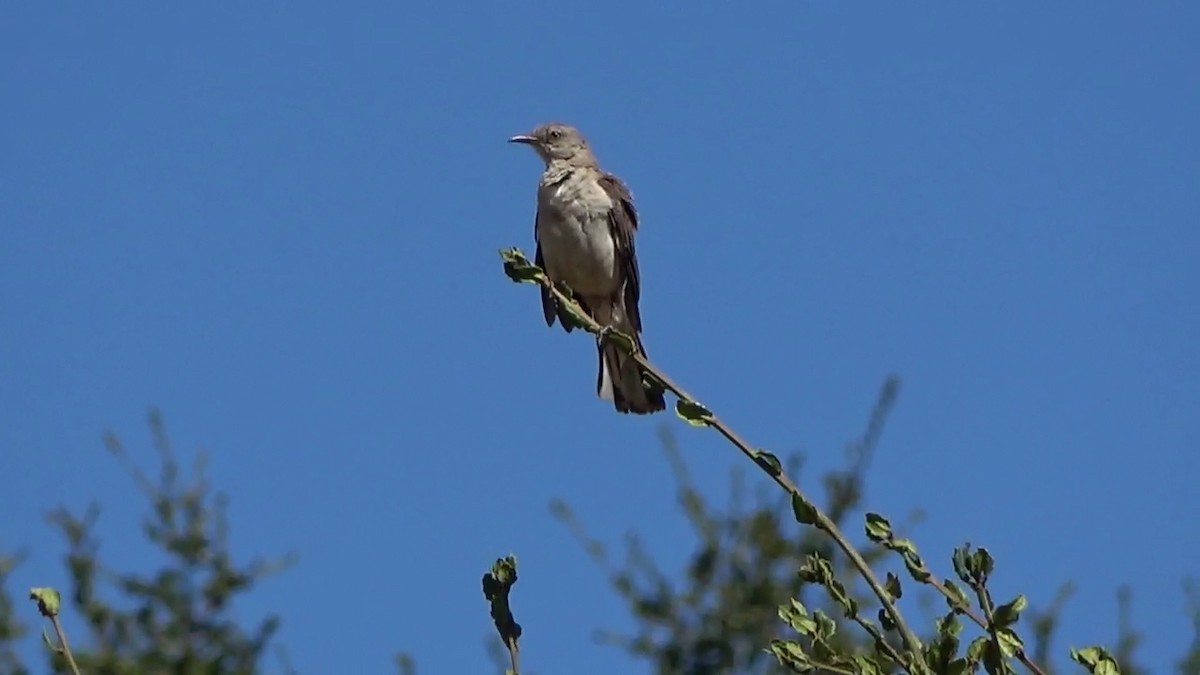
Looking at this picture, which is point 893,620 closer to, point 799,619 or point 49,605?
point 799,619

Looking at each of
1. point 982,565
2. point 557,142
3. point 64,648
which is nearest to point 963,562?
point 982,565

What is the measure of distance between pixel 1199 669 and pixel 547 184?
18.9 ft

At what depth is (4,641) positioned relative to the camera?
29.8ft

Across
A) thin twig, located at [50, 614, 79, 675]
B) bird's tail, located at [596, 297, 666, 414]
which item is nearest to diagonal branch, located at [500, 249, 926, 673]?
thin twig, located at [50, 614, 79, 675]

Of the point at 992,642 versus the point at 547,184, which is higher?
the point at 547,184

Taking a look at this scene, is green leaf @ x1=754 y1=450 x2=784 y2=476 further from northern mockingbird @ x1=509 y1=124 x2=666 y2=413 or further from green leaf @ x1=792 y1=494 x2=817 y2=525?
northern mockingbird @ x1=509 y1=124 x2=666 y2=413

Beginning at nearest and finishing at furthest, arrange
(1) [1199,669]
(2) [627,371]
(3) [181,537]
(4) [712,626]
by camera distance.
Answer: (1) [1199,669] → (2) [627,371] → (4) [712,626] → (3) [181,537]

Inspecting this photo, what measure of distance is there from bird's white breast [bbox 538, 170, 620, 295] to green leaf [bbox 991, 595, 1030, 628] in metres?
6.66

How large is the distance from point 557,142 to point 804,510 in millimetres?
7826

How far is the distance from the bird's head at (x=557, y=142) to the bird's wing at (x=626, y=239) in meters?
0.64

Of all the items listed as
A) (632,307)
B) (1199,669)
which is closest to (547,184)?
(632,307)

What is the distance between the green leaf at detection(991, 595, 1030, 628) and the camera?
7.22 ft

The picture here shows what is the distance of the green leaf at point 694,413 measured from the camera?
244 centimetres

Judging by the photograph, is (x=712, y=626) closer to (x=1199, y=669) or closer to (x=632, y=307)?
(x=632, y=307)
